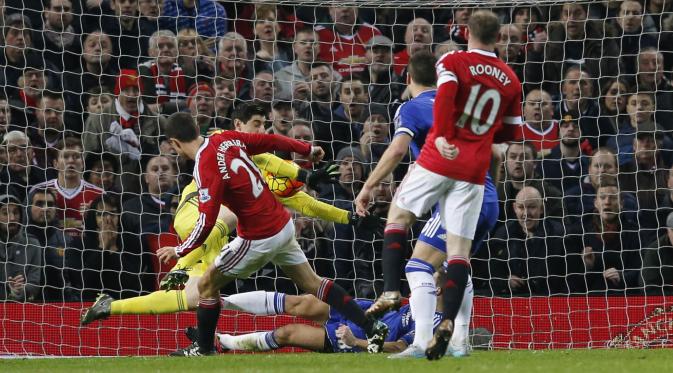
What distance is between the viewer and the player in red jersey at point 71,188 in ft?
37.0

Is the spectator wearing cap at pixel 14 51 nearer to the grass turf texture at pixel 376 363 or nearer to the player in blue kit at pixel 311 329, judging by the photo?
the player in blue kit at pixel 311 329

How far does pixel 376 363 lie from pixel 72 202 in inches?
198

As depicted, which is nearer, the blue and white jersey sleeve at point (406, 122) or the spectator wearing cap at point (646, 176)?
the blue and white jersey sleeve at point (406, 122)

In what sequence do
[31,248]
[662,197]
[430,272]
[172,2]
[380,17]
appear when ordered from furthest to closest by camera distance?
[380,17] < [172,2] < [662,197] < [31,248] < [430,272]

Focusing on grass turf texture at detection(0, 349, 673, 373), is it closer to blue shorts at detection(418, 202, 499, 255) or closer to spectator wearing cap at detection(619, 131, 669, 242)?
blue shorts at detection(418, 202, 499, 255)

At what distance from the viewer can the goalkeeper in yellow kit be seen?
9381 millimetres

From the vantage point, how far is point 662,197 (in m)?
11.7

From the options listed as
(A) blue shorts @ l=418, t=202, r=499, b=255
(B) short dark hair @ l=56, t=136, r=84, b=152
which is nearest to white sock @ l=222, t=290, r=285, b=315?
(A) blue shorts @ l=418, t=202, r=499, b=255

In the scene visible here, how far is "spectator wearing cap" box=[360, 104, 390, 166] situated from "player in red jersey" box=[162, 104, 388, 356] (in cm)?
311

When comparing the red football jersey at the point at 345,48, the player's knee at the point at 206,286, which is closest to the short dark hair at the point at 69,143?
the red football jersey at the point at 345,48

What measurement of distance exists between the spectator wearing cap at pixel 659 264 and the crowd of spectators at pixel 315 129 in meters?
0.02

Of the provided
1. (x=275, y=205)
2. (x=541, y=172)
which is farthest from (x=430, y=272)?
(x=541, y=172)

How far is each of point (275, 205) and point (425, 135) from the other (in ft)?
4.71

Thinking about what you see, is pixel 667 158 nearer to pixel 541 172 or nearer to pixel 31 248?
pixel 541 172
